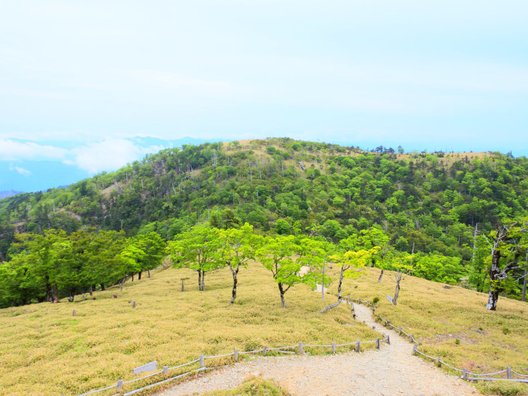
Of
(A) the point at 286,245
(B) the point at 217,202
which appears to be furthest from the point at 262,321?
(B) the point at 217,202

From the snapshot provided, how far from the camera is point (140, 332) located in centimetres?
3631

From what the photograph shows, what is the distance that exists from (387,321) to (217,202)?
143 metres

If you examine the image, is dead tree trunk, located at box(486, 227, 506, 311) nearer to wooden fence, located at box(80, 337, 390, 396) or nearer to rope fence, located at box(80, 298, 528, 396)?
rope fence, located at box(80, 298, 528, 396)

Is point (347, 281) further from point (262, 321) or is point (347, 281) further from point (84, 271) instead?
point (84, 271)

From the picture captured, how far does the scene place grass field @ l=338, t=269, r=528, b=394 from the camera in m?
33.0

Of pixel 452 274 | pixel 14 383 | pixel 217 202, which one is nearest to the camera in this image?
pixel 14 383

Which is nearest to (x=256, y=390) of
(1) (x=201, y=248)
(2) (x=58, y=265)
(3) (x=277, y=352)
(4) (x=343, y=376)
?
(3) (x=277, y=352)

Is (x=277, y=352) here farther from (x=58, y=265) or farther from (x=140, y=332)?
(x=58, y=265)

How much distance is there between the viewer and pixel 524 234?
47562 millimetres

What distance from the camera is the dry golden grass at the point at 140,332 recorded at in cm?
2767

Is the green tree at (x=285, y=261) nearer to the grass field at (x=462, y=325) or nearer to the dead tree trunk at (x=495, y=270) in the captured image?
the grass field at (x=462, y=325)

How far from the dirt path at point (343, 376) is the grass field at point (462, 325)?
3204mm

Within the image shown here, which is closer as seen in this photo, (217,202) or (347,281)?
(347,281)

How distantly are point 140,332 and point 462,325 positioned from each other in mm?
39132
